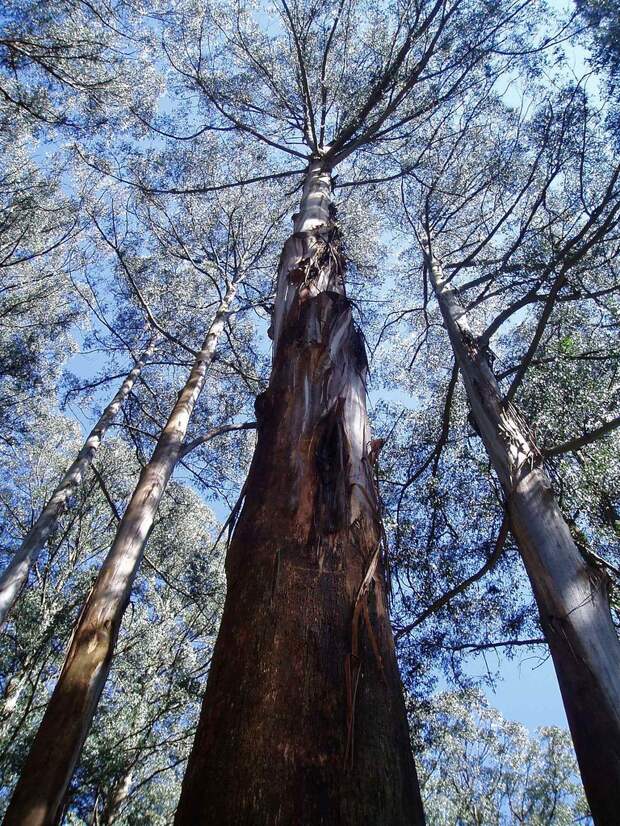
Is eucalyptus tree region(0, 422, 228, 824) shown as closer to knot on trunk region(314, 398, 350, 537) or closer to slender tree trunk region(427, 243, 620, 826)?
slender tree trunk region(427, 243, 620, 826)

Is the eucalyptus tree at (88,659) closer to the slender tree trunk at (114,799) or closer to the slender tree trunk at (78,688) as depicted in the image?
the slender tree trunk at (78,688)

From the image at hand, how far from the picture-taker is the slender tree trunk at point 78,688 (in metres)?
2.58

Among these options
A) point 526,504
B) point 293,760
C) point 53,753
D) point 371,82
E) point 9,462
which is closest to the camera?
point 293,760

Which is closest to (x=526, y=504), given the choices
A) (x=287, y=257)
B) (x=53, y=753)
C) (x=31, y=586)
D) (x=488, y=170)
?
(x=287, y=257)

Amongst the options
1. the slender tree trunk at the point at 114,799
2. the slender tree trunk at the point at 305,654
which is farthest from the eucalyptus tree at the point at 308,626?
the slender tree trunk at the point at 114,799

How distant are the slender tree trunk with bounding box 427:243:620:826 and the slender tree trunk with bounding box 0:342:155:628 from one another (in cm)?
489

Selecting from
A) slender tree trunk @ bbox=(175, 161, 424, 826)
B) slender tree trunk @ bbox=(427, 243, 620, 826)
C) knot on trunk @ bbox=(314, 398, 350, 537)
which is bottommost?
slender tree trunk @ bbox=(175, 161, 424, 826)

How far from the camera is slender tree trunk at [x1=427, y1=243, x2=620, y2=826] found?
7.98 ft

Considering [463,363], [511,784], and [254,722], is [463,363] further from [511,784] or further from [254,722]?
[511,784]

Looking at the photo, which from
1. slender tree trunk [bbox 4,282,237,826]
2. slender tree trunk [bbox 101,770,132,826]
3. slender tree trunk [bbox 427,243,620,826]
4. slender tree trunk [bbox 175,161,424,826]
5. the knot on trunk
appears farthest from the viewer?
slender tree trunk [bbox 101,770,132,826]

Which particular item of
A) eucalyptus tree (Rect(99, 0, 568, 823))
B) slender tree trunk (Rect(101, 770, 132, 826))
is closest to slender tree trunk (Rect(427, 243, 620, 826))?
eucalyptus tree (Rect(99, 0, 568, 823))

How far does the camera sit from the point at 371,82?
316 inches

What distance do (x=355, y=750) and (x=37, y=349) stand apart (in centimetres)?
1167

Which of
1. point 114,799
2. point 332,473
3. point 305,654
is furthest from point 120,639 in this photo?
point 305,654
